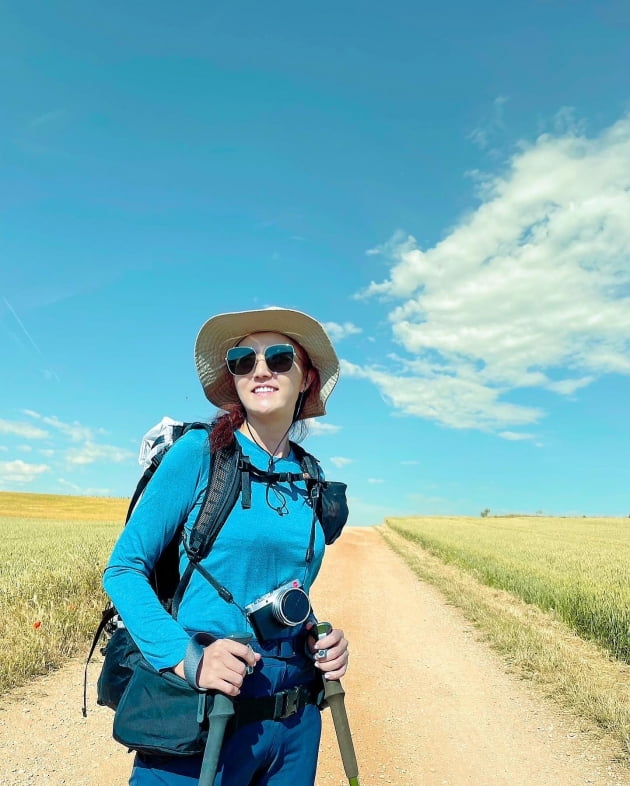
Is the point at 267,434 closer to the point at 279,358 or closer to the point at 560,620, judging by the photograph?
the point at 279,358

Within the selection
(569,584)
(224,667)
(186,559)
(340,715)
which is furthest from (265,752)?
(569,584)

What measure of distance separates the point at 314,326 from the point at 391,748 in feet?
13.0

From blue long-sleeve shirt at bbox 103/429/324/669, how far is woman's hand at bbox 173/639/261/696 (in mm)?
94

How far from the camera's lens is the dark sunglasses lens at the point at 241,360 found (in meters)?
2.23

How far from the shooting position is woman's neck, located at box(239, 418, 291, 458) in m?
2.17

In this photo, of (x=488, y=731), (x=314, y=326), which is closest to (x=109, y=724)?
(x=488, y=731)

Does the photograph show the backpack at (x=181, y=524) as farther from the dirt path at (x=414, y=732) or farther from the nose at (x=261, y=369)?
the dirt path at (x=414, y=732)

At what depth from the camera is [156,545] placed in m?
1.79

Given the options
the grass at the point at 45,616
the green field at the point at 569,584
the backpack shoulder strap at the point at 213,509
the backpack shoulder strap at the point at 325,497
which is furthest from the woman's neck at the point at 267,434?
the green field at the point at 569,584

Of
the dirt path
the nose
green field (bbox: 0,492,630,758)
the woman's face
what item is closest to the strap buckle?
the woman's face

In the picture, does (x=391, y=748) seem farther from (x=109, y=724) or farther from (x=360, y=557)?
(x=360, y=557)

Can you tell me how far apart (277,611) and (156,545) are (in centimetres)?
39

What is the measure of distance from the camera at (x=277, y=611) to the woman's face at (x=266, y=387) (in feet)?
2.05

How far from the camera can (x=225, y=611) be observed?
1.80m
